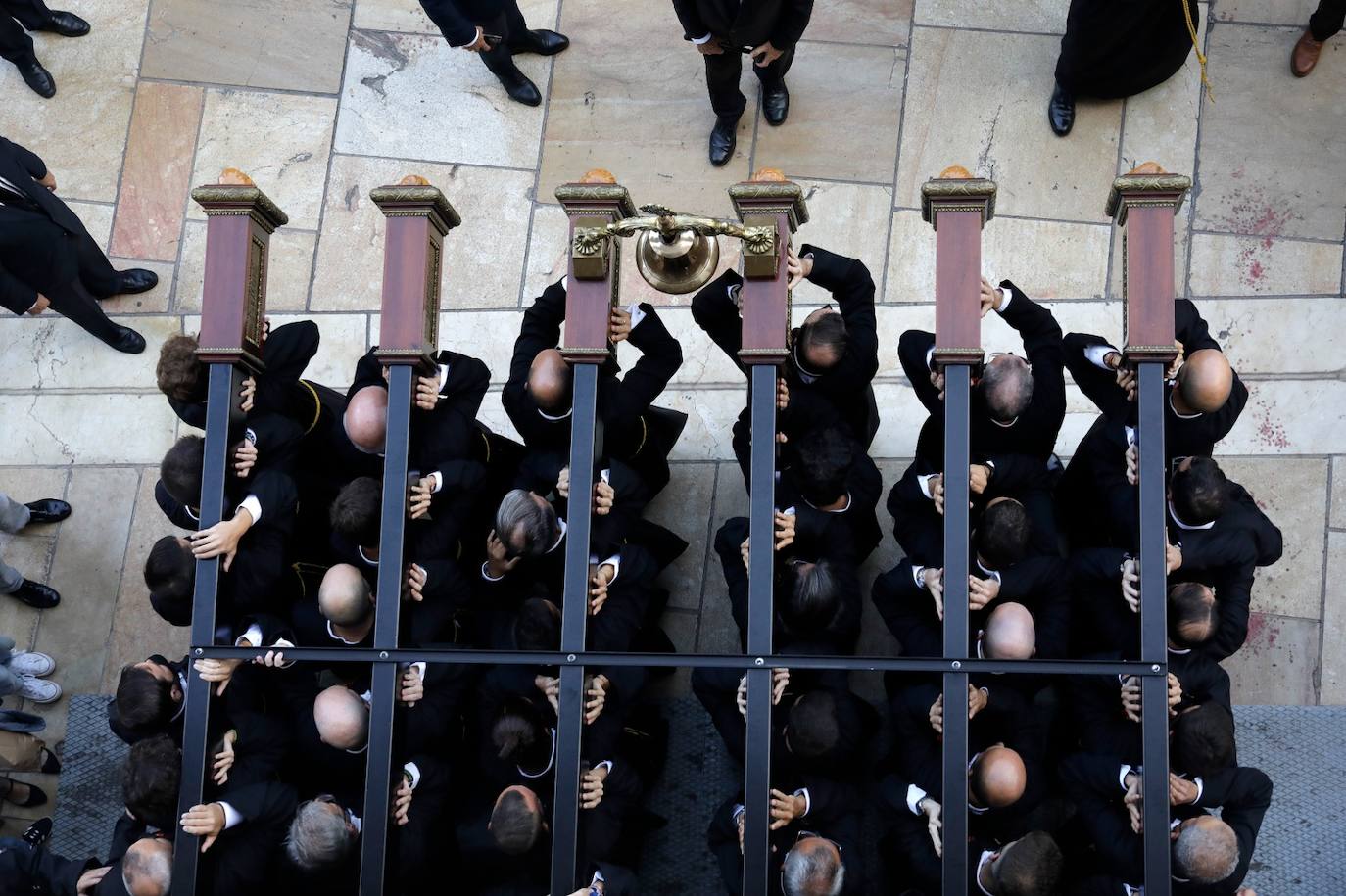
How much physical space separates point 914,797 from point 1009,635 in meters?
0.67

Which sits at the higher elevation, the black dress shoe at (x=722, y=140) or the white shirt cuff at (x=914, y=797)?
the black dress shoe at (x=722, y=140)

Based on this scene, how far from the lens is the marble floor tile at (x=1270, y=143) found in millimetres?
6105

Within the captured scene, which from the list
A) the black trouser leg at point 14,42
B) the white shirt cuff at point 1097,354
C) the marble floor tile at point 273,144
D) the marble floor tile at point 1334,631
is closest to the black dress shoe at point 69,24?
the black trouser leg at point 14,42

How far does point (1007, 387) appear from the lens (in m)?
4.57

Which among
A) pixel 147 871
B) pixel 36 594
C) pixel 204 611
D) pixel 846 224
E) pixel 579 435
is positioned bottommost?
pixel 147 871

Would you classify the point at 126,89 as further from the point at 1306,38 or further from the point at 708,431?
the point at 1306,38

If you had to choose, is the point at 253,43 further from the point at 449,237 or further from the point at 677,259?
the point at 677,259

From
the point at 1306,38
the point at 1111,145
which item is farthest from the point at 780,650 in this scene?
the point at 1306,38

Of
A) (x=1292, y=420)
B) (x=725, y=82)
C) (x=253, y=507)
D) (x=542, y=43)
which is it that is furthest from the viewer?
(x=542, y=43)

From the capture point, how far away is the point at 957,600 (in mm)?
4098

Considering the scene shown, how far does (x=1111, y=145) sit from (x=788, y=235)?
2.66 metres

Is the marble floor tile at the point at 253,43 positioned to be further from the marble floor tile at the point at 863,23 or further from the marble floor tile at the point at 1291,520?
the marble floor tile at the point at 1291,520

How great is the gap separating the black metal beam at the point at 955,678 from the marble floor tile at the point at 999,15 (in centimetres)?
311

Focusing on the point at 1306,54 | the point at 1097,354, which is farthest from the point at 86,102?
the point at 1306,54
